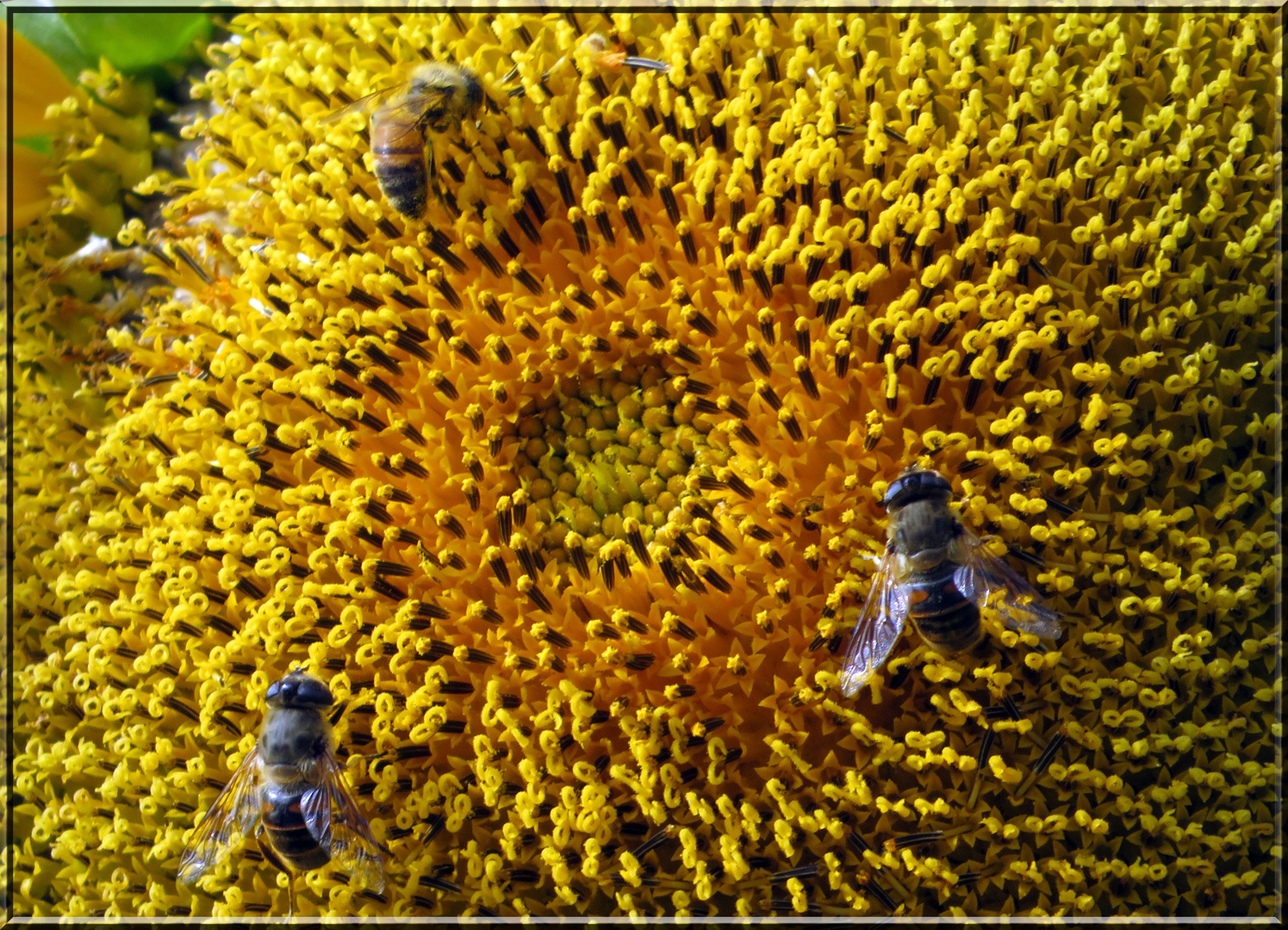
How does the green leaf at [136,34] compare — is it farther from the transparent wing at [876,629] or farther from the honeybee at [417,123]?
the transparent wing at [876,629]

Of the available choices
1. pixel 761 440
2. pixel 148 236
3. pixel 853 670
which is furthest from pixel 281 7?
pixel 853 670

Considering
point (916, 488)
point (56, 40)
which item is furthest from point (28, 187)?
point (916, 488)

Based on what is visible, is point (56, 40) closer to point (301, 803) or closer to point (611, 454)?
point (611, 454)

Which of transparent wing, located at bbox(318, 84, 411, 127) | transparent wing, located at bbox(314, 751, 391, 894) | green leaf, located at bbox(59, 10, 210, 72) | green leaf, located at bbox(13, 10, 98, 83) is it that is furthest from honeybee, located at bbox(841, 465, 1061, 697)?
green leaf, located at bbox(13, 10, 98, 83)

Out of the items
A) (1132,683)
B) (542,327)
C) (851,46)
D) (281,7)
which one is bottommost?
(1132,683)

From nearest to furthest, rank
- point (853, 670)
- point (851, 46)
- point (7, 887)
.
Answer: point (853, 670) < point (851, 46) < point (7, 887)

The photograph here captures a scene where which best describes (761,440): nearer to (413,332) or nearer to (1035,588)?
(1035,588)

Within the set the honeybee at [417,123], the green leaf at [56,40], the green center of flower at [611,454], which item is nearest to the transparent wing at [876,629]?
the green center of flower at [611,454]
